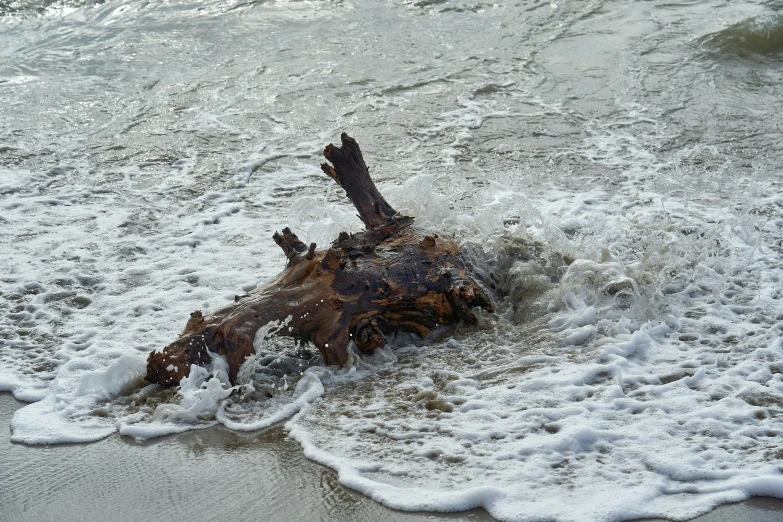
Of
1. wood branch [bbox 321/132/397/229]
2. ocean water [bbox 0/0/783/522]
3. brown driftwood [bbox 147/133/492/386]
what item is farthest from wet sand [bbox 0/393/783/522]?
wood branch [bbox 321/132/397/229]

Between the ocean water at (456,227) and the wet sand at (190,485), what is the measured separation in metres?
0.09

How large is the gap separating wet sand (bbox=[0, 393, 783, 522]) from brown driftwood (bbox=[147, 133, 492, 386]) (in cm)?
52

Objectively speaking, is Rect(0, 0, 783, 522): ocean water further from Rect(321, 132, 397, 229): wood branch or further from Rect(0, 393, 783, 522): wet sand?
Rect(321, 132, 397, 229): wood branch

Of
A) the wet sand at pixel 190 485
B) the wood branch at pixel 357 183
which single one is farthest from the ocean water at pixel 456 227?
the wood branch at pixel 357 183

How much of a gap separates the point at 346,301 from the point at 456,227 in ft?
4.08

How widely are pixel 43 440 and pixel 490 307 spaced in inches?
94.5

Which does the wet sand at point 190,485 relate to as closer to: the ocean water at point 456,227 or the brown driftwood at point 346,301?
the ocean water at point 456,227

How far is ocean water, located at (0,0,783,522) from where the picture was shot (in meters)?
3.48

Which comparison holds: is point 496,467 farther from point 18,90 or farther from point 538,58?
point 18,90

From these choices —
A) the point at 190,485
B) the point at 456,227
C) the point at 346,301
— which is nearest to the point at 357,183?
the point at 456,227

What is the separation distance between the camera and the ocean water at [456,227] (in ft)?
11.4

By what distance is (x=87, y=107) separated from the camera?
8.88 m

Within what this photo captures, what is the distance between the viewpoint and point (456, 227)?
16.9ft

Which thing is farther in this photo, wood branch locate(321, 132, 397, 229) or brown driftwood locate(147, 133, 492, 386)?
wood branch locate(321, 132, 397, 229)
